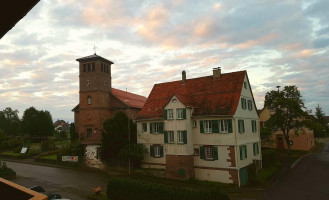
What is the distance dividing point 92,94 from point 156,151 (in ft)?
68.8

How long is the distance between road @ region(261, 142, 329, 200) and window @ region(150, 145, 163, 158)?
1411 cm

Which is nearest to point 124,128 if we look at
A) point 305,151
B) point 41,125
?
point 305,151

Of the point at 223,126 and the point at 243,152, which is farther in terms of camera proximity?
the point at 243,152

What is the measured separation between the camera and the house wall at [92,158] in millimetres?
38125

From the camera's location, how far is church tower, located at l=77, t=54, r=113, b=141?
4900 cm

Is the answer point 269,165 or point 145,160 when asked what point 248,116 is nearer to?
point 269,165

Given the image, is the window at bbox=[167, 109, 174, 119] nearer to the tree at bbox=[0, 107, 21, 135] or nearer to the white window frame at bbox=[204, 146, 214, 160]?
the white window frame at bbox=[204, 146, 214, 160]

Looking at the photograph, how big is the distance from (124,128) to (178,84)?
10671 mm

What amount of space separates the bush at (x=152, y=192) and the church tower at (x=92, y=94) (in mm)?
26877

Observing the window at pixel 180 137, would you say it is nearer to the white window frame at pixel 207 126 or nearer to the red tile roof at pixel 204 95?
the white window frame at pixel 207 126

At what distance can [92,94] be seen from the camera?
49.3 m

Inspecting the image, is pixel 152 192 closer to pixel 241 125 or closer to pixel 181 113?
pixel 181 113

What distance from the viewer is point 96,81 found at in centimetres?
4888

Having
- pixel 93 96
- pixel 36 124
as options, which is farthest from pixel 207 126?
pixel 36 124
